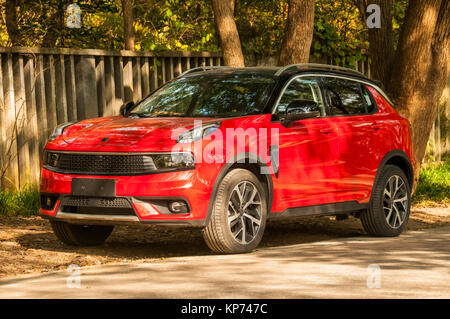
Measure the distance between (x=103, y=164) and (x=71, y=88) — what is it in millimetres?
4435

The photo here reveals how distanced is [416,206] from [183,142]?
5.93m

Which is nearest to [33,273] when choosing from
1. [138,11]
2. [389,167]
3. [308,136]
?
[308,136]

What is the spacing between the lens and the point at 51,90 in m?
11.9

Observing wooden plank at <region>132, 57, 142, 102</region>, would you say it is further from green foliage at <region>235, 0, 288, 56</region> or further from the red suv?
the red suv

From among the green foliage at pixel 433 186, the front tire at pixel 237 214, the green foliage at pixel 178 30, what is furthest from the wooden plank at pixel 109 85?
the front tire at pixel 237 214

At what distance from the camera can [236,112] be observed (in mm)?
8625

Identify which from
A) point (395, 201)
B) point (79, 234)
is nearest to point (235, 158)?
point (79, 234)

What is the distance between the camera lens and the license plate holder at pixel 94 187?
784cm

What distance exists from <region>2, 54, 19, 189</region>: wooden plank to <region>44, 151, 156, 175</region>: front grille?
323cm

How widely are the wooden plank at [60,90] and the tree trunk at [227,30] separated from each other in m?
2.18

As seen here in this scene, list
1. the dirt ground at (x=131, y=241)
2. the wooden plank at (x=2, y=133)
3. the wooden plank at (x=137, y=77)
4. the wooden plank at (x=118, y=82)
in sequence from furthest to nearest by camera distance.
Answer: the wooden plank at (x=137, y=77) < the wooden plank at (x=118, y=82) < the wooden plank at (x=2, y=133) < the dirt ground at (x=131, y=241)

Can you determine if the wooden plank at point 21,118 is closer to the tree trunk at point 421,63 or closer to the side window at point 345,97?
the side window at point 345,97

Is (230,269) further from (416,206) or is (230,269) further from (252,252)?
(416,206)

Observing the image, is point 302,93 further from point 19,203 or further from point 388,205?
point 19,203
